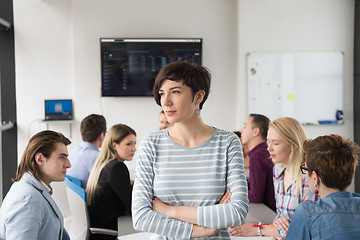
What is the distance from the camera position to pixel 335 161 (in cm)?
166

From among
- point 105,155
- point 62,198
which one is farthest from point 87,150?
point 62,198

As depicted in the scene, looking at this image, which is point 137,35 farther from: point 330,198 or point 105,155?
point 330,198

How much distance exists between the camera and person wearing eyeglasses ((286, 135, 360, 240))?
1567 millimetres

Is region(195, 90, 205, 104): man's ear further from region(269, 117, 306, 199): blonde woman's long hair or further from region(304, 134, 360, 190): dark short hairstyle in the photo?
region(269, 117, 306, 199): blonde woman's long hair

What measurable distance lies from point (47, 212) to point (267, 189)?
1783 millimetres

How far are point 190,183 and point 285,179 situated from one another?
1080 mm

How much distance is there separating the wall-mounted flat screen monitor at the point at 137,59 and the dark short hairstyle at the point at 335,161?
4.09m

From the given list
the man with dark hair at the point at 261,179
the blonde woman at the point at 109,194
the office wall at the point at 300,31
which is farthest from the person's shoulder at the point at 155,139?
the office wall at the point at 300,31

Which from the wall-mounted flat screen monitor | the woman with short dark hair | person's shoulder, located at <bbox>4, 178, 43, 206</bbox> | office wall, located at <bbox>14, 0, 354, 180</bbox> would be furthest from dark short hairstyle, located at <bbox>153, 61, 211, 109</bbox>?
office wall, located at <bbox>14, 0, 354, 180</bbox>

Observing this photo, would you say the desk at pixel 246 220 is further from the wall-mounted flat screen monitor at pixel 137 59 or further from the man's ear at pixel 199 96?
the wall-mounted flat screen monitor at pixel 137 59

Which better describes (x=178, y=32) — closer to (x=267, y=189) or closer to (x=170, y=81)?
(x=267, y=189)

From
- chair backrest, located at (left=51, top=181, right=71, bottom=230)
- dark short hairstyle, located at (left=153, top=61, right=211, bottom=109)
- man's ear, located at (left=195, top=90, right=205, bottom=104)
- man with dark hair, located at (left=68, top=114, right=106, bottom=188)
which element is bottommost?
chair backrest, located at (left=51, top=181, right=71, bottom=230)

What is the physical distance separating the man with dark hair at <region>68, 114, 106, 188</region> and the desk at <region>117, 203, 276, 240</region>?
2.41 feet

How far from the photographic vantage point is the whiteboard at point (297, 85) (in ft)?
18.9
